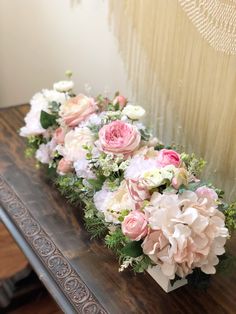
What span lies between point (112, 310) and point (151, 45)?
27.8 inches

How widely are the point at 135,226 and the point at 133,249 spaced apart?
0.16 ft

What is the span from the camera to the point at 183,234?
0.87m

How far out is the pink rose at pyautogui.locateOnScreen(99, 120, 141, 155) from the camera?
1084 mm

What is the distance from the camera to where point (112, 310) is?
3.03 feet

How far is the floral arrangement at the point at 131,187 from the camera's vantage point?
0.90 meters

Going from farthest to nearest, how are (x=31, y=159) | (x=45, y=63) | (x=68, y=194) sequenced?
(x=45, y=63), (x=31, y=159), (x=68, y=194)

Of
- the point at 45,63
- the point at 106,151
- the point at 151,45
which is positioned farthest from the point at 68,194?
the point at 45,63

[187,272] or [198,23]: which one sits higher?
[198,23]

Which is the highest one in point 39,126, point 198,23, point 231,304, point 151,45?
point 198,23

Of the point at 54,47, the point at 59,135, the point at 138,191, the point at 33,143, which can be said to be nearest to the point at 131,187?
the point at 138,191

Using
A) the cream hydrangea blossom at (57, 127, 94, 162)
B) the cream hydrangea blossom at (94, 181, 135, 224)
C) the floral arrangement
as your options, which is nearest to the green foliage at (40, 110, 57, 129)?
the floral arrangement

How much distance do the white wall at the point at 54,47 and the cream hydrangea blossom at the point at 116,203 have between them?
537 millimetres

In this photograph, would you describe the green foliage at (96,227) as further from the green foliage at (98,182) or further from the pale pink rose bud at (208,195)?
the pale pink rose bud at (208,195)

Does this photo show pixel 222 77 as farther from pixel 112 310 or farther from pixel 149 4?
pixel 112 310
